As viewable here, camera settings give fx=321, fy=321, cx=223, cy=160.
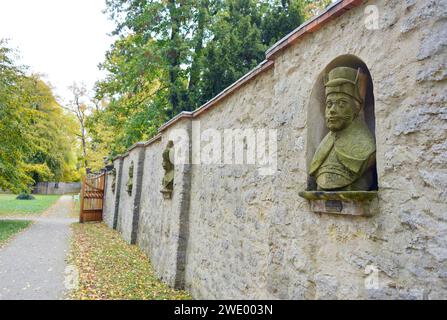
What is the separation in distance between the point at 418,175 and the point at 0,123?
11.7m

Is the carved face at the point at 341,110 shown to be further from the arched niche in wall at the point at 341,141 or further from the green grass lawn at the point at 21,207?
the green grass lawn at the point at 21,207

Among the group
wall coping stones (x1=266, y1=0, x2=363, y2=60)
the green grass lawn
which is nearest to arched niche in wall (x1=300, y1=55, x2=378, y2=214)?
wall coping stones (x1=266, y1=0, x2=363, y2=60)

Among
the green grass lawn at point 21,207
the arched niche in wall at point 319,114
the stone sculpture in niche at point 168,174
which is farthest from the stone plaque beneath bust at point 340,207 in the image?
the green grass lawn at point 21,207

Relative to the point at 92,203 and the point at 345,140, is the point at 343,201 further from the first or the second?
the point at 92,203

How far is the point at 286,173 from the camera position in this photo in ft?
8.54

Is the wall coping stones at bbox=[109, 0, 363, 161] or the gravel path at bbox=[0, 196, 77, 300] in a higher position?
the wall coping stones at bbox=[109, 0, 363, 161]

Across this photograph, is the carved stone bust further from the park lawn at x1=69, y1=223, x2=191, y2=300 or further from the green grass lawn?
the green grass lawn

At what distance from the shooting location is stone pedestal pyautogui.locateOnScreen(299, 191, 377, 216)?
1.83 meters

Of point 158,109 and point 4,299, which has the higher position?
point 158,109

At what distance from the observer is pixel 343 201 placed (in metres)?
1.98
